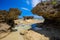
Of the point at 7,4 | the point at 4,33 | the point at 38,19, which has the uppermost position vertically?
the point at 7,4

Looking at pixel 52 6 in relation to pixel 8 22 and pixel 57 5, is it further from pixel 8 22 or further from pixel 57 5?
pixel 8 22

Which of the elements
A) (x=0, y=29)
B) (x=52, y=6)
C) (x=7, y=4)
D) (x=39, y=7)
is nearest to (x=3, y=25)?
(x=0, y=29)

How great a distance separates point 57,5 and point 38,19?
17.0 feet

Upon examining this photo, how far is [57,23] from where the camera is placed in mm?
7438

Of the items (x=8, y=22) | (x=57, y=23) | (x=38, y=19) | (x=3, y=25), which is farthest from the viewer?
(x=38, y=19)

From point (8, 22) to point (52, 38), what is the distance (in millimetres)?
2550

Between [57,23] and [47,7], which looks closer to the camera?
[47,7]

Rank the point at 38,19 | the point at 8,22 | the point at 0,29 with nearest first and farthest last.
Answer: the point at 0,29
the point at 8,22
the point at 38,19

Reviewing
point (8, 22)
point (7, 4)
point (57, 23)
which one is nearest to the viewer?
point (8, 22)

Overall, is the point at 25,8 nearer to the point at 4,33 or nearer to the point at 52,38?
the point at 4,33

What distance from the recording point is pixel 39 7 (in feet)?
22.2

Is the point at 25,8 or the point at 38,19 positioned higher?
the point at 25,8

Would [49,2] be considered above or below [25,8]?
above

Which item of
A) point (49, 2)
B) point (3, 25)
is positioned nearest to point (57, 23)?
point (49, 2)
